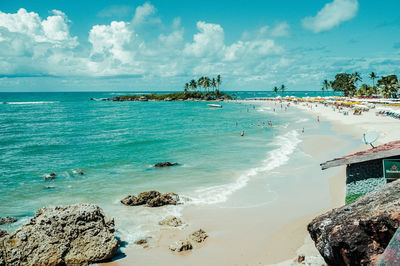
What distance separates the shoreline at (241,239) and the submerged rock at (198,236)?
0.28 metres

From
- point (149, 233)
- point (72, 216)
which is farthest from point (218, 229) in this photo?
point (72, 216)

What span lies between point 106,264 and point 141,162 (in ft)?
60.9

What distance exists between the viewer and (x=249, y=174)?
23766mm

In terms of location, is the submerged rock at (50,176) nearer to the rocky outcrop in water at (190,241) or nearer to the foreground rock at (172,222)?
the foreground rock at (172,222)

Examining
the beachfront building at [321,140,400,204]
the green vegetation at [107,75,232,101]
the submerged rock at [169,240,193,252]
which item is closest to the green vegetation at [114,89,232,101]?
the green vegetation at [107,75,232,101]

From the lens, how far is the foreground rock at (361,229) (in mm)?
4281

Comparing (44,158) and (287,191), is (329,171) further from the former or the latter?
(44,158)

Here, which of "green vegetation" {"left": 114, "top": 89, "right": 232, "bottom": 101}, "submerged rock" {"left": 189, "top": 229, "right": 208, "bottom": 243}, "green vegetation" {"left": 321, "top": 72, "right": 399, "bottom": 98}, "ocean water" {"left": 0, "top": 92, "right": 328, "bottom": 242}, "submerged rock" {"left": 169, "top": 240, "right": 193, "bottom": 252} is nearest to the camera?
"submerged rock" {"left": 169, "top": 240, "right": 193, "bottom": 252}

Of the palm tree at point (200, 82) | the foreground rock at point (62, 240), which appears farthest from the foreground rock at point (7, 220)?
the palm tree at point (200, 82)

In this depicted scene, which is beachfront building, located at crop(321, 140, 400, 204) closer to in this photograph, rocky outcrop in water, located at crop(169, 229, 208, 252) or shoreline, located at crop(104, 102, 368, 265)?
shoreline, located at crop(104, 102, 368, 265)

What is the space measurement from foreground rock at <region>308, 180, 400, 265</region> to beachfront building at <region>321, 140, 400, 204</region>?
6.49 metres

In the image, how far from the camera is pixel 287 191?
63.2 ft

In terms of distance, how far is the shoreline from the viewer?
37.5 feet

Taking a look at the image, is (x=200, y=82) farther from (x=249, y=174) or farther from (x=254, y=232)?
(x=254, y=232)
